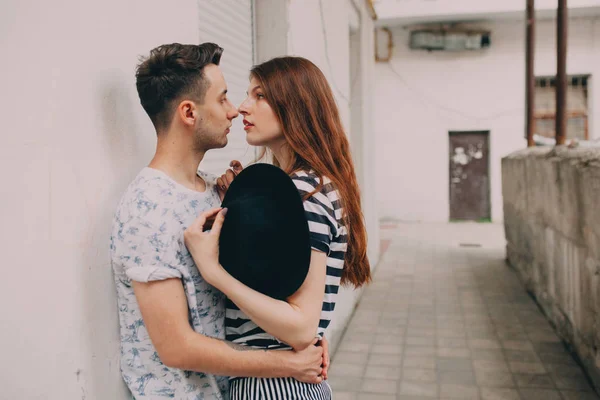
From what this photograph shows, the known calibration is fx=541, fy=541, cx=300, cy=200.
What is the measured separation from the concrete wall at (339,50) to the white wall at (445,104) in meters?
5.53

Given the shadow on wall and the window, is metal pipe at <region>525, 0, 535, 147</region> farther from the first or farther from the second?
the shadow on wall

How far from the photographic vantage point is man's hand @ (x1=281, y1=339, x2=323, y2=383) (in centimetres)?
144

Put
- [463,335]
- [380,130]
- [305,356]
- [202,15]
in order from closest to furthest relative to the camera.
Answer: [305,356], [202,15], [463,335], [380,130]

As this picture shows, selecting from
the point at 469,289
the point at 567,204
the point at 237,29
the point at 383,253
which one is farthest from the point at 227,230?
the point at 383,253

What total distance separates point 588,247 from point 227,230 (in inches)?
132

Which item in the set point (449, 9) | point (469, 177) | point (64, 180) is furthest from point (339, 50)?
point (469, 177)

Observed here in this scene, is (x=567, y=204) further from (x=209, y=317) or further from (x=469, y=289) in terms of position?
(x=209, y=317)

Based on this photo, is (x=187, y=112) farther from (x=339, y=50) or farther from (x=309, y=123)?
(x=339, y=50)

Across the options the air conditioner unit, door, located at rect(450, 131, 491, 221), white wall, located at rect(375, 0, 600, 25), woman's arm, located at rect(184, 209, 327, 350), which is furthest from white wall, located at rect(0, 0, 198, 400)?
door, located at rect(450, 131, 491, 221)

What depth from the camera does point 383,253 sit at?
943 centimetres

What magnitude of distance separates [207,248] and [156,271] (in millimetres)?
131

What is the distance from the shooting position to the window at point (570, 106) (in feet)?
41.2

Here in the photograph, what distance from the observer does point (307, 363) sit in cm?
146

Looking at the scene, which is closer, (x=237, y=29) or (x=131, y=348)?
(x=131, y=348)
